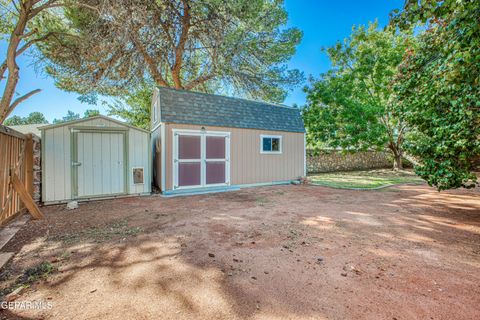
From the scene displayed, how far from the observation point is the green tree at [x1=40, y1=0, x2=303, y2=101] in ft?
24.6

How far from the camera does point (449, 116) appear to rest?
3654 millimetres

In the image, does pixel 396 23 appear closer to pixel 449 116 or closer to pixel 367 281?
pixel 449 116

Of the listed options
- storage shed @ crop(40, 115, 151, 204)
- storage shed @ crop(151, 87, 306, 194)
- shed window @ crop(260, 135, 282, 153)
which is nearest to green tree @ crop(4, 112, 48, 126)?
storage shed @ crop(40, 115, 151, 204)

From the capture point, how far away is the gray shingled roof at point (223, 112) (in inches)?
259

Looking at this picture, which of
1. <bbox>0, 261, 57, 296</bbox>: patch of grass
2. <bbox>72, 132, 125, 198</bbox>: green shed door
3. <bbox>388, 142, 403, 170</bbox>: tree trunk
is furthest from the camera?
<bbox>388, 142, 403, 170</bbox>: tree trunk

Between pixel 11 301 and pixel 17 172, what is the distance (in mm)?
3315

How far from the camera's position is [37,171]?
198 inches

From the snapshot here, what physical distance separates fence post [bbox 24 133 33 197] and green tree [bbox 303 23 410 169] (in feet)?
39.3

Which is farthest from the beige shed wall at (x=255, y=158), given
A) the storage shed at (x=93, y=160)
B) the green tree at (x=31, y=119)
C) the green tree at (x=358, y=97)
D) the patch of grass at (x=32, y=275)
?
the green tree at (x=31, y=119)

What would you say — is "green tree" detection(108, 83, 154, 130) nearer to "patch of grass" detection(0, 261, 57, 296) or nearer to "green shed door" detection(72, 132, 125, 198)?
"green shed door" detection(72, 132, 125, 198)

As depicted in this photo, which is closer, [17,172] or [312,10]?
[17,172]

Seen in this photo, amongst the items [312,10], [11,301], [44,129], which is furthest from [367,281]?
[312,10]

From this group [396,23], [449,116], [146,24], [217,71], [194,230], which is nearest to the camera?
[396,23]

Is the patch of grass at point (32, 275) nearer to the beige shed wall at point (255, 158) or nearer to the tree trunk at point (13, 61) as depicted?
the beige shed wall at point (255, 158)
